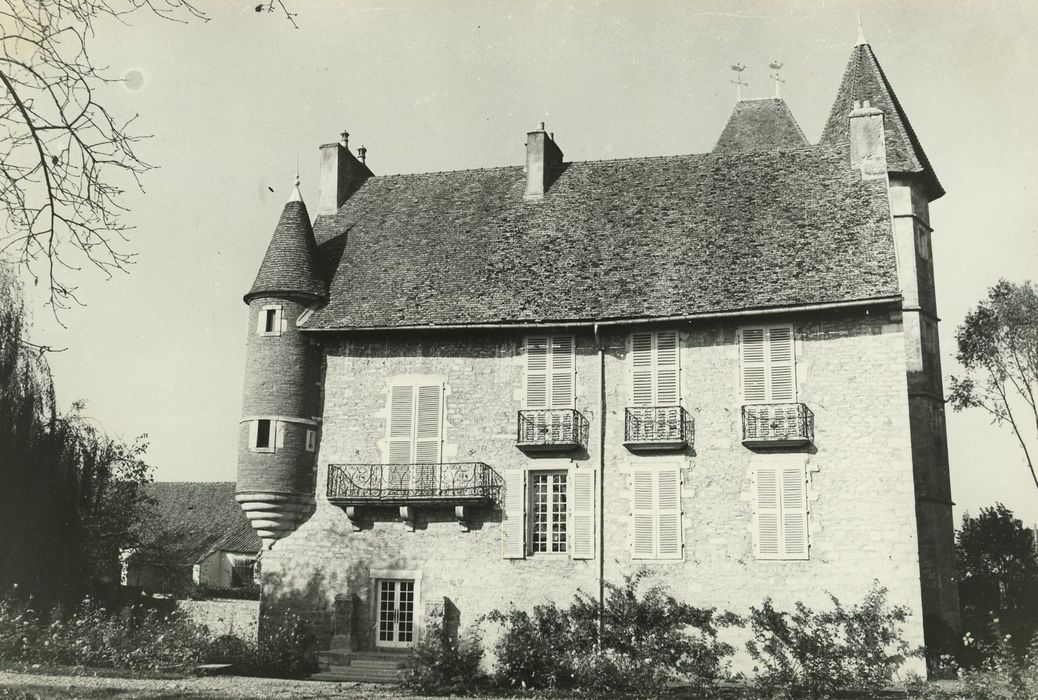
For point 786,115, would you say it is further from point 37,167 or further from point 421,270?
point 37,167

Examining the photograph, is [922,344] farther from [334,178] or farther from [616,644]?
[334,178]

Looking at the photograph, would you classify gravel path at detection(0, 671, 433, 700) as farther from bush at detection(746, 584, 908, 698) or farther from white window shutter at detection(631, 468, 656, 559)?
bush at detection(746, 584, 908, 698)

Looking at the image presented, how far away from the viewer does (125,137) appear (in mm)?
7023

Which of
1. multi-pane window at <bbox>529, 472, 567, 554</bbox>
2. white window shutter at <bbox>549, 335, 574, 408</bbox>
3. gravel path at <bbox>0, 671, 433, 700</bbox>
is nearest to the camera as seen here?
gravel path at <bbox>0, 671, 433, 700</bbox>

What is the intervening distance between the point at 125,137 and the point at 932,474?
24.9 meters

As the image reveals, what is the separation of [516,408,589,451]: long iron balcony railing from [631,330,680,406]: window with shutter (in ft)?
4.34

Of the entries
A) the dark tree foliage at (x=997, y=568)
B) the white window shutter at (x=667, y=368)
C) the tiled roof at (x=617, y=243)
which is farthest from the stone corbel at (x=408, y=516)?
the dark tree foliage at (x=997, y=568)

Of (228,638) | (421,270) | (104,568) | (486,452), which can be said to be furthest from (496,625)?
(104,568)

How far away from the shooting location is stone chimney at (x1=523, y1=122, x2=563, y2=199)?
84.3 ft

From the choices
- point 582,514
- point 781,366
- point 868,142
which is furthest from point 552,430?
point 868,142

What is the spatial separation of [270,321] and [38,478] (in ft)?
20.4

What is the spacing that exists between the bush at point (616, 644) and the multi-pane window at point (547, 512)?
4.01 feet

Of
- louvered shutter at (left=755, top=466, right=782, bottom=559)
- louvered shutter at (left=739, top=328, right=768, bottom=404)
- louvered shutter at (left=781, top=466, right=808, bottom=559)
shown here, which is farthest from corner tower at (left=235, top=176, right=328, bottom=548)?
louvered shutter at (left=781, top=466, right=808, bottom=559)

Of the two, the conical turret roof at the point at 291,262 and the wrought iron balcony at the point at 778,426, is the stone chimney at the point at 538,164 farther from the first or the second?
the wrought iron balcony at the point at 778,426
